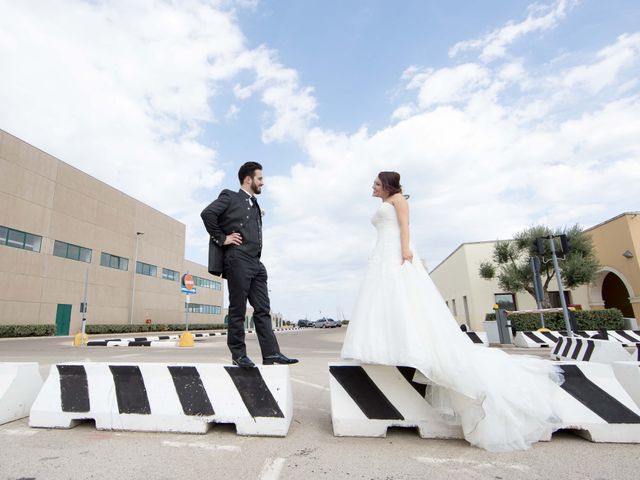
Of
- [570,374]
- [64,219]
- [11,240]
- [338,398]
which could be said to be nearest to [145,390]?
[338,398]

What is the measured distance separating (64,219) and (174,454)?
27082mm

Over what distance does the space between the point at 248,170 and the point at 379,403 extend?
7.73 ft

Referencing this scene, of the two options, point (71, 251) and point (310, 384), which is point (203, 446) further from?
point (71, 251)

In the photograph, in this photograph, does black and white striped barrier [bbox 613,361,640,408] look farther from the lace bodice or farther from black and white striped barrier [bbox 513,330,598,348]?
black and white striped barrier [bbox 513,330,598,348]

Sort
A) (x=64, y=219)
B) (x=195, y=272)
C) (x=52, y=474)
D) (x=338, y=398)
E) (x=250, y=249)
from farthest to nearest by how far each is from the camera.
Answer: (x=195, y=272)
(x=64, y=219)
(x=250, y=249)
(x=338, y=398)
(x=52, y=474)

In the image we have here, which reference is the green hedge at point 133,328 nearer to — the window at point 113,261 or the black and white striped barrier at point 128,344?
the window at point 113,261

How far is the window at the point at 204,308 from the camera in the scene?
1748 inches

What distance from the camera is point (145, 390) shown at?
2.87 m

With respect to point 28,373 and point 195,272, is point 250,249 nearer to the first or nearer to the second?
point 28,373

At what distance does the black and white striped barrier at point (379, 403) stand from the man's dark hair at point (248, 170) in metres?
1.91

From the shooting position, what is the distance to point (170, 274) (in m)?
35.9

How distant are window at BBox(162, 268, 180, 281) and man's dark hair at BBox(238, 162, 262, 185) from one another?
34.5 m

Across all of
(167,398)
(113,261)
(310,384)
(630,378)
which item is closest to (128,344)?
(310,384)

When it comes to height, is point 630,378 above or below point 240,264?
below
